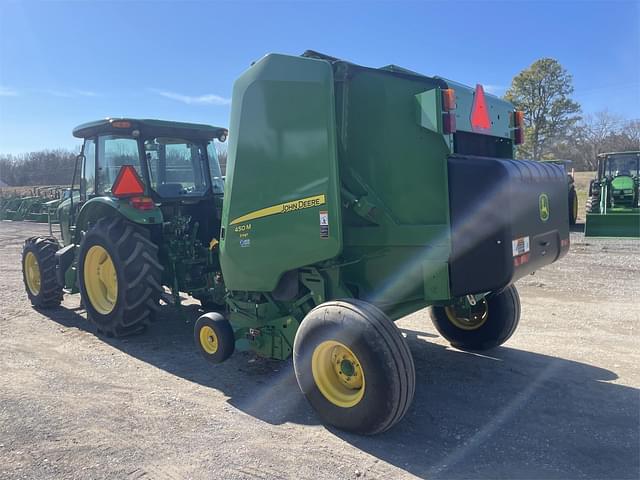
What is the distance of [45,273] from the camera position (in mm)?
7184

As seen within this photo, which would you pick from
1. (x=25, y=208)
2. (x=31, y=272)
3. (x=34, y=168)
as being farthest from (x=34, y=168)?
(x=31, y=272)

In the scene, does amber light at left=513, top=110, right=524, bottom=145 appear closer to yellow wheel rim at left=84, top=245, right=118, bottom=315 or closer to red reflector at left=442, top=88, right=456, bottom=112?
red reflector at left=442, top=88, right=456, bottom=112

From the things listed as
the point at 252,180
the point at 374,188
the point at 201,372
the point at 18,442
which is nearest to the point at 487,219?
the point at 374,188

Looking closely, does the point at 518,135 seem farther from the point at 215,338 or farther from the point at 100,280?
the point at 100,280

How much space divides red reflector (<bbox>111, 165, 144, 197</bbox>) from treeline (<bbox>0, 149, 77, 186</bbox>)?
156ft

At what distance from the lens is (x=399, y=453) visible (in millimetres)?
3230

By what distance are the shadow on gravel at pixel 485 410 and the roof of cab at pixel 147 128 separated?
2.50 meters

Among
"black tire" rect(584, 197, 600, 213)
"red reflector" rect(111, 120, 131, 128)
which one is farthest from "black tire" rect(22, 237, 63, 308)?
"black tire" rect(584, 197, 600, 213)

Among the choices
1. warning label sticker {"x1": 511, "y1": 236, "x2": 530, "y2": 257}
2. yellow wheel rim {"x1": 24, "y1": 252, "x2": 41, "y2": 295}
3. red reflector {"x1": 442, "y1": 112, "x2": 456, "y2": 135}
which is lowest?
yellow wheel rim {"x1": 24, "y1": 252, "x2": 41, "y2": 295}

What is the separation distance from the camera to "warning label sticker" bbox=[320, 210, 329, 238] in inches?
145

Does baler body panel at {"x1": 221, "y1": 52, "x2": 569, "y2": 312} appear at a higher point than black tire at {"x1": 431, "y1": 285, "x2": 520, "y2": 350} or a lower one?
higher

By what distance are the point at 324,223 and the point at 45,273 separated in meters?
5.24

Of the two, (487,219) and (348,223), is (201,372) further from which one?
(487,219)

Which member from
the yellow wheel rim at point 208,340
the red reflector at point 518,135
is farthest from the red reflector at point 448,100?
the yellow wheel rim at point 208,340
